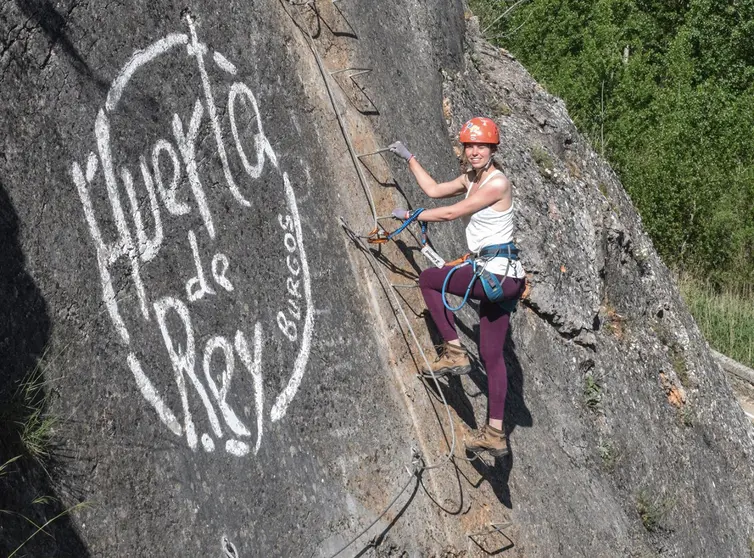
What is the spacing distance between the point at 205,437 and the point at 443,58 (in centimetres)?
586

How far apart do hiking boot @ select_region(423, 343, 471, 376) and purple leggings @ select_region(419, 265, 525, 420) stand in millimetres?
85

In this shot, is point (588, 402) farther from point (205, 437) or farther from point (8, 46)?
point (8, 46)

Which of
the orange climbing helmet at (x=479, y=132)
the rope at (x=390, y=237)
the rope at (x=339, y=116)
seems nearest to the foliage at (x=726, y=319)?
the rope at (x=390, y=237)

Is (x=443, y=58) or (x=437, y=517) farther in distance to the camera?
(x=443, y=58)

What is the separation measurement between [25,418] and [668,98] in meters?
27.8

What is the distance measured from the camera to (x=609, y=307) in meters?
10.8

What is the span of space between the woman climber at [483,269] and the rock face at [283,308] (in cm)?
32

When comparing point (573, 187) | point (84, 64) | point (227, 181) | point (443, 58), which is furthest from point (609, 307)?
point (84, 64)

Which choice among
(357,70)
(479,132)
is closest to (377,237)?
(479,132)

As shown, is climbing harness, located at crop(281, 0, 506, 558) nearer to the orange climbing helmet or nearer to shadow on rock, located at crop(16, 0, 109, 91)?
the orange climbing helmet

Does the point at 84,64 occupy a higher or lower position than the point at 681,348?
higher

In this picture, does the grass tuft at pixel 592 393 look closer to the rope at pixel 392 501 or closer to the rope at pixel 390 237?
the rope at pixel 390 237

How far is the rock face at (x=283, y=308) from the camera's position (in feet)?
14.9

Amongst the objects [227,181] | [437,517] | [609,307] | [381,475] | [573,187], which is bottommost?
[609,307]
